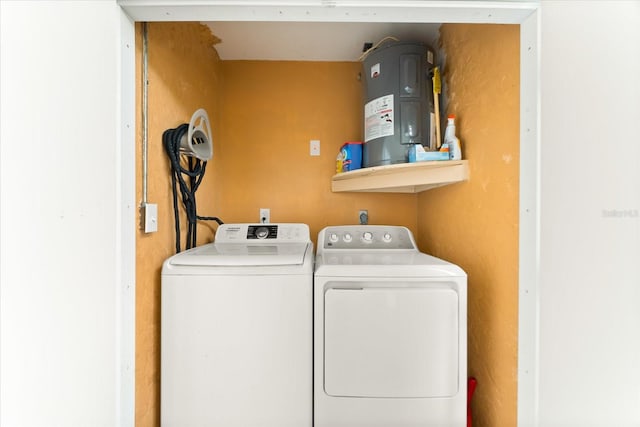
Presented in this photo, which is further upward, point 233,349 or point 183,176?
point 183,176

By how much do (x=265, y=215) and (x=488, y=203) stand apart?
55.4 inches

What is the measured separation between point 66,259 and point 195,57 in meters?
1.34

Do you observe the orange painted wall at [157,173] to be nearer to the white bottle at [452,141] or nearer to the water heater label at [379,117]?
the water heater label at [379,117]

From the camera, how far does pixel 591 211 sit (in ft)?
2.87

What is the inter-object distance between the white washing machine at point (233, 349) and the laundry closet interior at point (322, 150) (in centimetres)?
11

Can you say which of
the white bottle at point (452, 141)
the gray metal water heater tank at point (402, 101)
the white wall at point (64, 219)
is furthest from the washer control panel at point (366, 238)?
the white wall at point (64, 219)

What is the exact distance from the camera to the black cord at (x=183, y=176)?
4.14ft

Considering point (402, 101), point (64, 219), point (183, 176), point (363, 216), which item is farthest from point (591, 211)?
point (183, 176)

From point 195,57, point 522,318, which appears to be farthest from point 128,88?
point 522,318

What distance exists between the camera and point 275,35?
69.2 inches

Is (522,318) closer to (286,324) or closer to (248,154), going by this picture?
(286,324)

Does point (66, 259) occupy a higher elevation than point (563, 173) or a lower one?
lower

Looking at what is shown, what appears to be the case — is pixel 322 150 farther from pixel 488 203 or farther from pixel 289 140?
pixel 488 203

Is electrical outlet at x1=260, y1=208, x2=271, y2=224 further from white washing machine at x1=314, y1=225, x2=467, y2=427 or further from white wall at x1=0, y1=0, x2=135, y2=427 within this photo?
white wall at x1=0, y1=0, x2=135, y2=427
